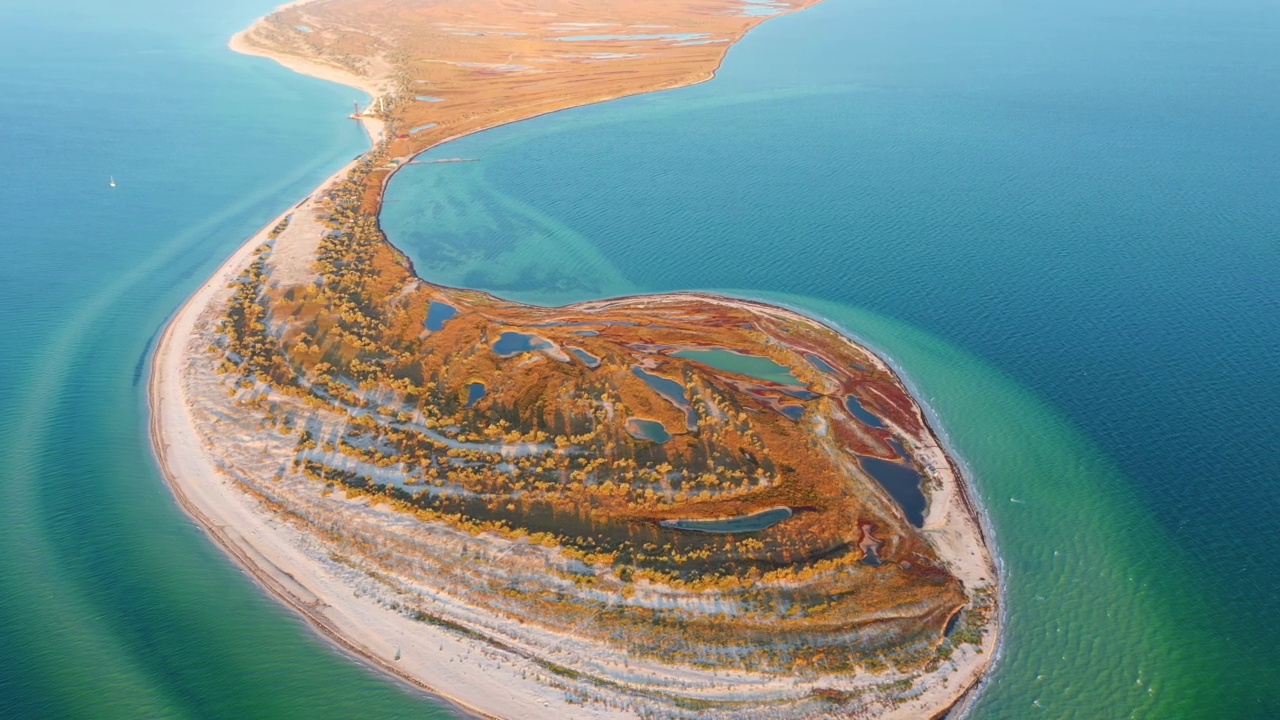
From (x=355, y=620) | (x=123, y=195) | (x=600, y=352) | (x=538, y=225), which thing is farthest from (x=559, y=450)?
(x=123, y=195)

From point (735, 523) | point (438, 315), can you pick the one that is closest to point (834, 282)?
point (735, 523)

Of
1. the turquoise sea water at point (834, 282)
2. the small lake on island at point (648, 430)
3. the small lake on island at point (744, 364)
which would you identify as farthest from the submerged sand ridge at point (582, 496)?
the turquoise sea water at point (834, 282)

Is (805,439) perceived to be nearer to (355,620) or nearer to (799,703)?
(799,703)

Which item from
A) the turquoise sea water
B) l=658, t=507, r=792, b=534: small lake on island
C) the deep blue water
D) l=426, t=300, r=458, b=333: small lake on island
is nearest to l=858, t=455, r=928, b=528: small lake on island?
the turquoise sea water

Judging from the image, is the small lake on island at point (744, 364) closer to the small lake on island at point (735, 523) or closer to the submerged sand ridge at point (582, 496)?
the submerged sand ridge at point (582, 496)

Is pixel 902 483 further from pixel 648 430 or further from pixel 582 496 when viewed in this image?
pixel 582 496

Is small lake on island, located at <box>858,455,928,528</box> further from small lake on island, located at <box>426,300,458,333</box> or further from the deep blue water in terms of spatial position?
small lake on island, located at <box>426,300,458,333</box>
